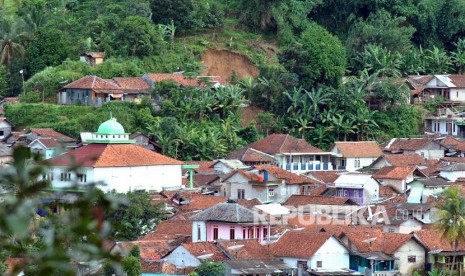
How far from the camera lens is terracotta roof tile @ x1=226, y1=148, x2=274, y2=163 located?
43.6 meters

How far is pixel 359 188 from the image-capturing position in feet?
127

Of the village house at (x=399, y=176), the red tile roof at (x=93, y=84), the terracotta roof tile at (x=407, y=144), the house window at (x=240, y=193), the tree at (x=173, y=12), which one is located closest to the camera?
the house window at (x=240, y=193)

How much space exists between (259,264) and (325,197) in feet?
25.3

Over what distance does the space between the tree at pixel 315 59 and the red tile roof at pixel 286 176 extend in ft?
25.2

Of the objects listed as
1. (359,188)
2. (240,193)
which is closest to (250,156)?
(240,193)

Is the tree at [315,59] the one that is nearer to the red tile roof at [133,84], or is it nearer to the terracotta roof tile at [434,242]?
the red tile roof at [133,84]

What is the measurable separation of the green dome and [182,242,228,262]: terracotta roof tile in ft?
34.3

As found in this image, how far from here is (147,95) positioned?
46.7 m

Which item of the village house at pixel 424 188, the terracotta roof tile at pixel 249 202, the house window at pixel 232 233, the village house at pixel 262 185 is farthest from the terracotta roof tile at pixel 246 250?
the village house at pixel 424 188

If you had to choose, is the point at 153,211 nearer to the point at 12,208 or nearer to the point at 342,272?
the point at 342,272

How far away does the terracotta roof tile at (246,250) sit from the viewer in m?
30.0

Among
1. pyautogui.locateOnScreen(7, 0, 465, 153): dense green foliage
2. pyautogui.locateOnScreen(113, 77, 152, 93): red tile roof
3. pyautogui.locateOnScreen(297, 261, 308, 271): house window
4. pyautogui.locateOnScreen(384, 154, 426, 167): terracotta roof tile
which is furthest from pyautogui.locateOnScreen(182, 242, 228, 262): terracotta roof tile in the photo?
pyautogui.locateOnScreen(113, 77, 152, 93): red tile roof

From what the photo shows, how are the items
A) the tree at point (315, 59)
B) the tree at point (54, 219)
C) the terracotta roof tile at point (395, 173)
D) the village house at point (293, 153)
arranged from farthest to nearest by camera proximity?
the tree at point (315, 59) < the village house at point (293, 153) < the terracotta roof tile at point (395, 173) < the tree at point (54, 219)

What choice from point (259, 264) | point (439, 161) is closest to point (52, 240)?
point (259, 264)
